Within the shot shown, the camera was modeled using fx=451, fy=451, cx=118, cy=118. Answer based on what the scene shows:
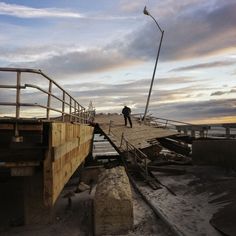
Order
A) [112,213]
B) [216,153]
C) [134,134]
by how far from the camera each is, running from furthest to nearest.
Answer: [134,134]
[216,153]
[112,213]

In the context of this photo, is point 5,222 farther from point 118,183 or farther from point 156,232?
point 156,232

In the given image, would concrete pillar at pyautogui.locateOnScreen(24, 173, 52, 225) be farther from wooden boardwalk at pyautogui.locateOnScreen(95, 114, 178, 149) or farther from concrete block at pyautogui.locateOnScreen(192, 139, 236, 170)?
wooden boardwalk at pyautogui.locateOnScreen(95, 114, 178, 149)

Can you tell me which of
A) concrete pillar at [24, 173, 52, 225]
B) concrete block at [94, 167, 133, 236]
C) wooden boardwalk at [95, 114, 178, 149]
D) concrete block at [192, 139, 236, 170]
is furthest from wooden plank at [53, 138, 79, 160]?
wooden boardwalk at [95, 114, 178, 149]

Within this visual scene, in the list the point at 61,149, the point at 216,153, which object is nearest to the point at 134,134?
the point at 216,153

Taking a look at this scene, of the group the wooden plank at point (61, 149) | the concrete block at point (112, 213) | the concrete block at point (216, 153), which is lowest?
the concrete block at point (112, 213)

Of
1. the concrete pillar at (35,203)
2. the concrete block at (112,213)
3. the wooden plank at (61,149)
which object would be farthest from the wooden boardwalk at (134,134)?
the concrete block at (112,213)

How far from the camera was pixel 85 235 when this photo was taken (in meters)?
12.7

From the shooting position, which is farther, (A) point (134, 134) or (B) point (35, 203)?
(A) point (134, 134)

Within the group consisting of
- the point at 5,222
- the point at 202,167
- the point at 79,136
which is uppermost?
the point at 79,136

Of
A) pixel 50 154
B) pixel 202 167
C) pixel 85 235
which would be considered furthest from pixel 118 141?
pixel 50 154

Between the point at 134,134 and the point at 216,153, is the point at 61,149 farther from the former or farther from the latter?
the point at 134,134

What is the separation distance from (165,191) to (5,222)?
5866 mm

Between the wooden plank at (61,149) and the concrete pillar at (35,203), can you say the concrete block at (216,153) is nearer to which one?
the wooden plank at (61,149)

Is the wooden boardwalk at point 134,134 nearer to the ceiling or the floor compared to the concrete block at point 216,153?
nearer to the ceiling
